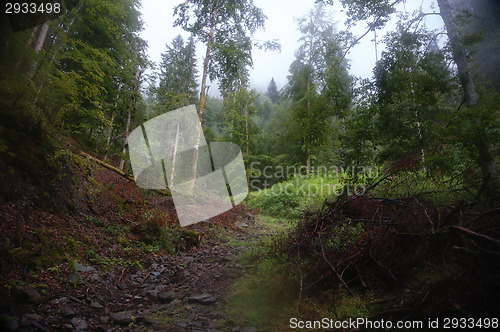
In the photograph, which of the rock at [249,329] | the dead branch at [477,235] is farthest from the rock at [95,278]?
the dead branch at [477,235]

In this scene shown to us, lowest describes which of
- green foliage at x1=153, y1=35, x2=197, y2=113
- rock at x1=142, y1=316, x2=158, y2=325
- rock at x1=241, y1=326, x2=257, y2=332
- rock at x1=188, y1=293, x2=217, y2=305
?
rock at x1=188, y1=293, x2=217, y2=305

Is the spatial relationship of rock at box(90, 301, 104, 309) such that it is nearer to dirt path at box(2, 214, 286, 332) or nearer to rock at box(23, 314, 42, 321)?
dirt path at box(2, 214, 286, 332)

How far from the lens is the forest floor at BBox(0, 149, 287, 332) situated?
9.81ft

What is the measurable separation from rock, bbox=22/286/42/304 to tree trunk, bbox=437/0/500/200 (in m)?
6.97

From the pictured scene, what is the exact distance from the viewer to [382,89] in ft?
18.3

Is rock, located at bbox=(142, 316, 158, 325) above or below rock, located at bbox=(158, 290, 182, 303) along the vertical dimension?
above

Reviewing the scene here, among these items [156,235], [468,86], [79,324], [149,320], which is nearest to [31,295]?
[79,324]

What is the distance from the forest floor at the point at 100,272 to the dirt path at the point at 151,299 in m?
0.02

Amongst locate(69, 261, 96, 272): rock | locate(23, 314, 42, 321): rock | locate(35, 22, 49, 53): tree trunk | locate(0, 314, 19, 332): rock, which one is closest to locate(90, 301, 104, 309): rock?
locate(23, 314, 42, 321): rock

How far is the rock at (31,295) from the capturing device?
9.48ft

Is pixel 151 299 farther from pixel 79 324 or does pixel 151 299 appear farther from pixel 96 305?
pixel 79 324

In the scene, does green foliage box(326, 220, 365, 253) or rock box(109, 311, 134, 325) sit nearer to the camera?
rock box(109, 311, 134, 325)

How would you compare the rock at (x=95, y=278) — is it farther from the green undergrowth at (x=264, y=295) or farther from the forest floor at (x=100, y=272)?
the green undergrowth at (x=264, y=295)

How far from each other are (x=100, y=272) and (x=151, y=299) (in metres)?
1.17
